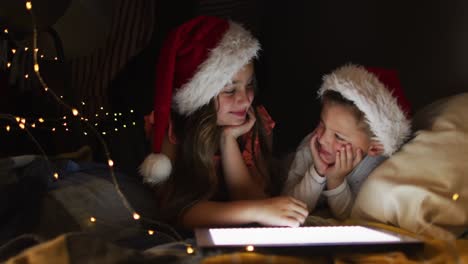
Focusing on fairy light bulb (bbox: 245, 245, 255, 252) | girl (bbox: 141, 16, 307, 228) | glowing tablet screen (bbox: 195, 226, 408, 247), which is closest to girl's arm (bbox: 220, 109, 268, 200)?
girl (bbox: 141, 16, 307, 228)

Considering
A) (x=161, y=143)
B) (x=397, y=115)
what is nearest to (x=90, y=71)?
(x=161, y=143)

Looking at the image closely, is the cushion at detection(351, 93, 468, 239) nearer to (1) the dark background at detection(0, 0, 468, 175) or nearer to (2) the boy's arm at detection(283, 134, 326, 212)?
(2) the boy's arm at detection(283, 134, 326, 212)

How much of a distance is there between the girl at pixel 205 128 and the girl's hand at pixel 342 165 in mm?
163

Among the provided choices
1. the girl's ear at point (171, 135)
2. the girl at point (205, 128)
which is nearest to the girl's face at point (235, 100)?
the girl at point (205, 128)

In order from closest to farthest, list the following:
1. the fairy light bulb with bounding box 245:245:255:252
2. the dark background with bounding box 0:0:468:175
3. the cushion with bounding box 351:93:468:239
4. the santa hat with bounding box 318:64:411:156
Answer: the fairy light bulb with bounding box 245:245:255:252
the cushion with bounding box 351:93:468:239
the santa hat with bounding box 318:64:411:156
the dark background with bounding box 0:0:468:175

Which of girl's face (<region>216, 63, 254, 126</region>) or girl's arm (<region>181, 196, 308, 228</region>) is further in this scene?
girl's face (<region>216, 63, 254, 126</region>)

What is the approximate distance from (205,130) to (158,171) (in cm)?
15

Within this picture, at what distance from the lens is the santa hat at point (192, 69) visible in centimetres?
121

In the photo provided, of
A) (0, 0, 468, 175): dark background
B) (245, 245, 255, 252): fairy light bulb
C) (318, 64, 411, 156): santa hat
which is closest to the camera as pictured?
(245, 245, 255, 252): fairy light bulb

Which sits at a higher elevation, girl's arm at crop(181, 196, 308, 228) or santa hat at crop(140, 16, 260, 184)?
santa hat at crop(140, 16, 260, 184)

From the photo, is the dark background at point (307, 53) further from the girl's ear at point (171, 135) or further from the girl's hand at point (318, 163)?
the girl's hand at point (318, 163)

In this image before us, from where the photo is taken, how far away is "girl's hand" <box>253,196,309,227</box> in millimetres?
1111

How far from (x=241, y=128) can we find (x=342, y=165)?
0.83ft

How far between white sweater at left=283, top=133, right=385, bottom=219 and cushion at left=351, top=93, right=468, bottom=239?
0.09 m
